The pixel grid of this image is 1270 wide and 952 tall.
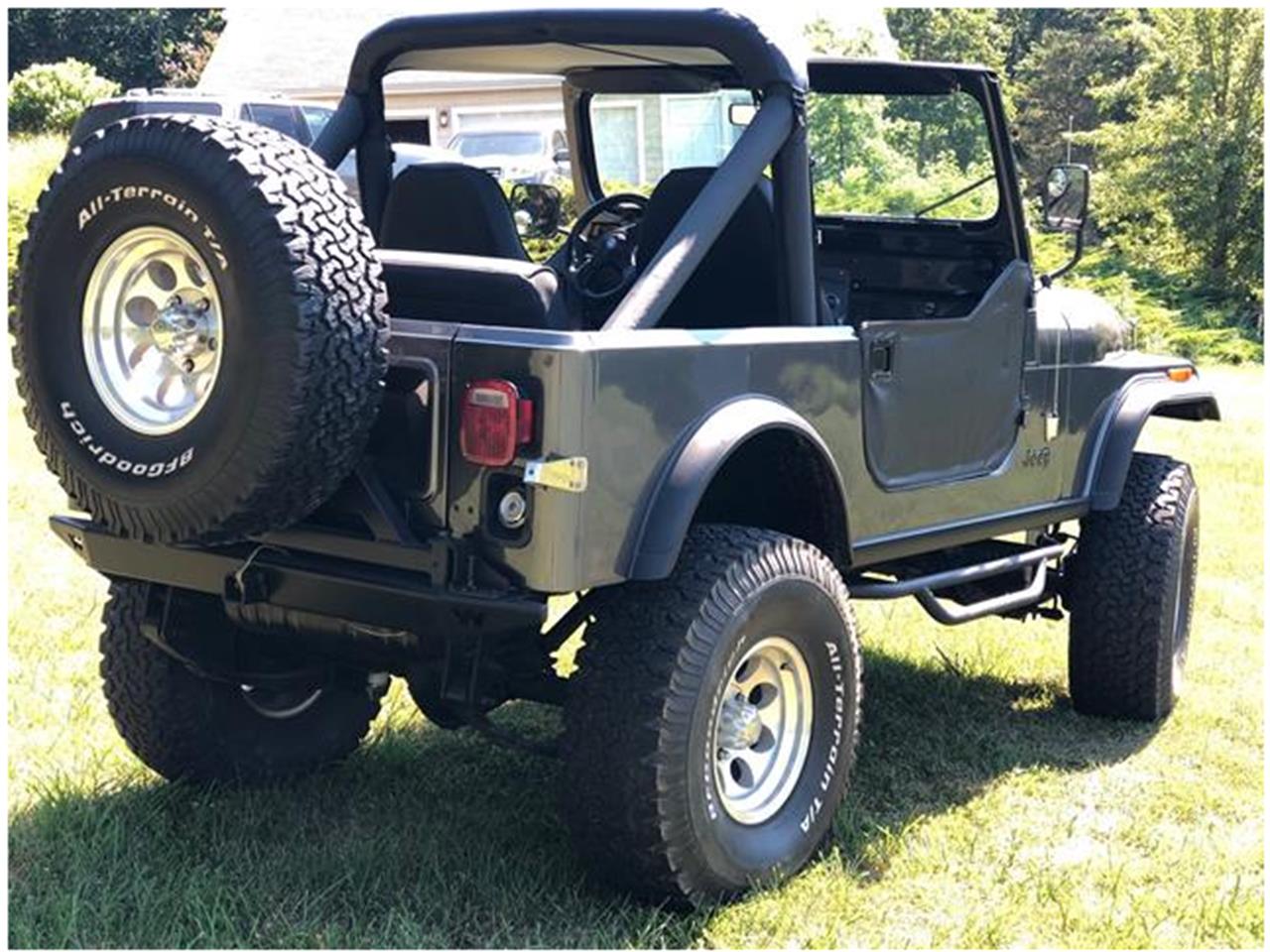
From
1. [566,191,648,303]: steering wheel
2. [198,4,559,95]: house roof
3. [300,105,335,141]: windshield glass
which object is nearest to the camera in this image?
[566,191,648,303]: steering wheel

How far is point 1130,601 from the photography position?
5184 mm

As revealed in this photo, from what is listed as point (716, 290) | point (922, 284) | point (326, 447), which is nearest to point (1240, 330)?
point (922, 284)

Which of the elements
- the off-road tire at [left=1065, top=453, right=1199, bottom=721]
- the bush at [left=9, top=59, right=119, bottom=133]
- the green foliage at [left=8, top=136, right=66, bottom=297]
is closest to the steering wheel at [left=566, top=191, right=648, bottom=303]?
the off-road tire at [left=1065, top=453, right=1199, bottom=721]

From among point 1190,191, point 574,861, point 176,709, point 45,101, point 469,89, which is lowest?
point 574,861

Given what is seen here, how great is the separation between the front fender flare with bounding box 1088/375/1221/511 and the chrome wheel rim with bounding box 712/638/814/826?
5.92 feet

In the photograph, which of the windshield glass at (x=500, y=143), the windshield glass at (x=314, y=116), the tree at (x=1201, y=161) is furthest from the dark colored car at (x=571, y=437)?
the tree at (x=1201, y=161)

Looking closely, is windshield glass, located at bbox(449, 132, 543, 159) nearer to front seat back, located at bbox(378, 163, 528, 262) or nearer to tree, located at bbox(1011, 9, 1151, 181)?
front seat back, located at bbox(378, 163, 528, 262)

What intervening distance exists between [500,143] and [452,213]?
58.4ft

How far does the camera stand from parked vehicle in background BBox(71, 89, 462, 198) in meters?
11.6

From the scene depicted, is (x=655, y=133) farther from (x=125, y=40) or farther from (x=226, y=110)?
(x=125, y=40)

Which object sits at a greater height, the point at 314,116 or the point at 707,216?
the point at 314,116

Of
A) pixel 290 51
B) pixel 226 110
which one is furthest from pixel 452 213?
pixel 290 51

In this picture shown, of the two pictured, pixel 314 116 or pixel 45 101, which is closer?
pixel 314 116

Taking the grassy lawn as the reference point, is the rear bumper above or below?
above
